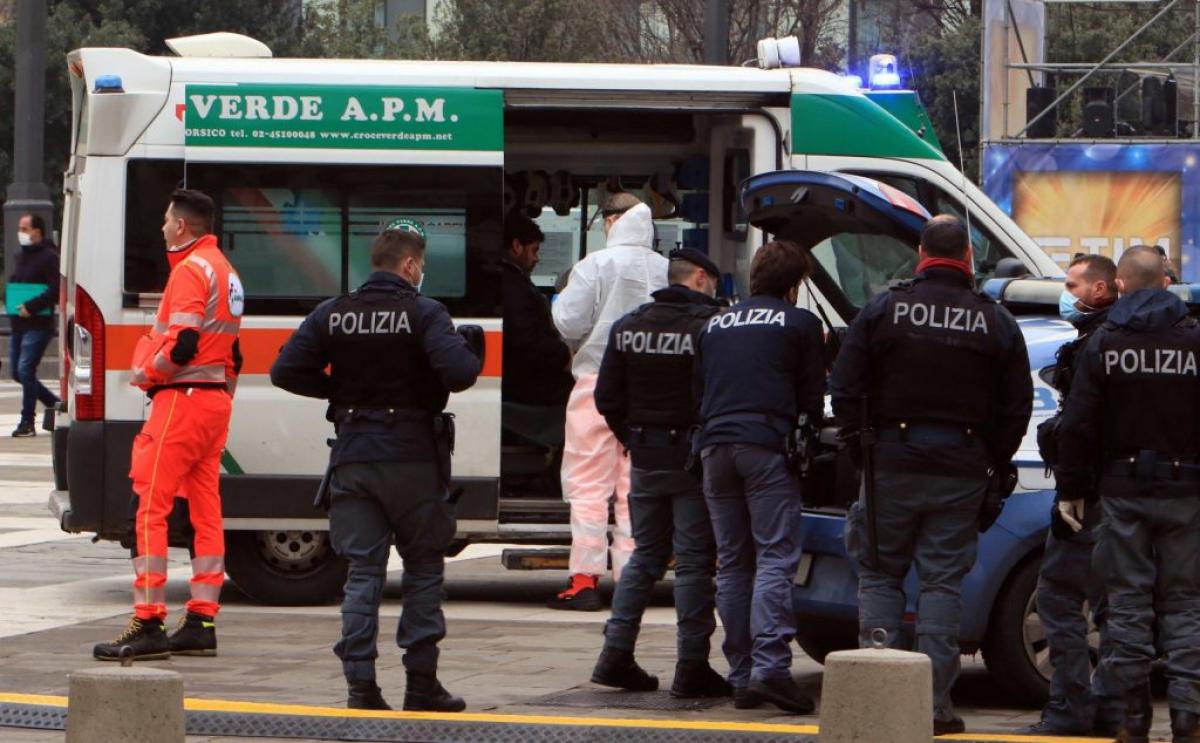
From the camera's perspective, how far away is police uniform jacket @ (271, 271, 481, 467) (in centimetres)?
761

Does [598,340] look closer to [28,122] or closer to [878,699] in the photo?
[878,699]

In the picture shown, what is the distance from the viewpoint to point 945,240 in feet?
24.3

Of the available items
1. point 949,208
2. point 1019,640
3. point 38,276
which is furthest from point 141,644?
point 38,276

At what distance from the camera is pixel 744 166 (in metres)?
11.5

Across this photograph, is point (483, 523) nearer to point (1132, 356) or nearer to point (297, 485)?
point (297, 485)

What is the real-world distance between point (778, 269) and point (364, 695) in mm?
1968

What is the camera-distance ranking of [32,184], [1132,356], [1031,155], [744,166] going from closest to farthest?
[1132,356], [744,166], [1031,155], [32,184]

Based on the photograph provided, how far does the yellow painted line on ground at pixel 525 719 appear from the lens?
729 cm

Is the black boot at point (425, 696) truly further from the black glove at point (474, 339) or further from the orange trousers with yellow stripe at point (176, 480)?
the orange trousers with yellow stripe at point (176, 480)

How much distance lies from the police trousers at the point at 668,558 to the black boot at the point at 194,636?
1.74 meters

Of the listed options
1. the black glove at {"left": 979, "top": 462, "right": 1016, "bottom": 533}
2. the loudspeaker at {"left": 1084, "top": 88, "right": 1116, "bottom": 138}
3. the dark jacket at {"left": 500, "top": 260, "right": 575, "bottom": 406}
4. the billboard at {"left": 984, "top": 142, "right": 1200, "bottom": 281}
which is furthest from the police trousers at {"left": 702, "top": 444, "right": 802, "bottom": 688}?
the loudspeaker at {"left": 1084, "top": 88, "right": 1116, "bottom": 138}

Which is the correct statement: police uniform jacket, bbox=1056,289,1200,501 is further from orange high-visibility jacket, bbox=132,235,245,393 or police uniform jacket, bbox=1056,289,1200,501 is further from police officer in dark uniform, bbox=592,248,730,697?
orange high-visibility jacket, bbox=132,235,245,393

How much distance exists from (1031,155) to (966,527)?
50.2 feet

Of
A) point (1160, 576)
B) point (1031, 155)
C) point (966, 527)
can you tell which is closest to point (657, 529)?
point (966, 527)
